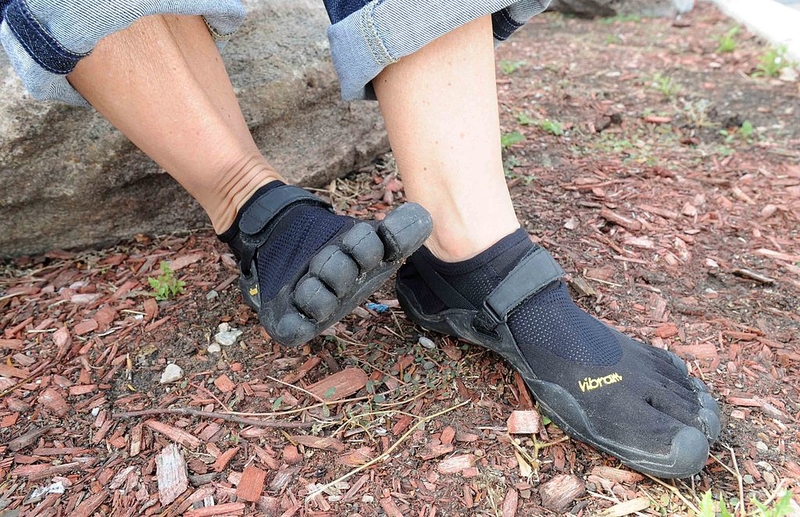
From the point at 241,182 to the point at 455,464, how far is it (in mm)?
800

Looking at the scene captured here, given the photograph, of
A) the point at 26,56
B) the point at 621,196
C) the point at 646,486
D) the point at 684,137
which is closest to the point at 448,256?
the point at 646,486

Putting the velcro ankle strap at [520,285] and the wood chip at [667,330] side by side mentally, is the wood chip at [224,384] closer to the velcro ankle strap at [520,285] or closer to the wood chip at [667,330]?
the velcro ankle strap at [520,285]

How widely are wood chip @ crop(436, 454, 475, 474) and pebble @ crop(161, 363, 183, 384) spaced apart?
68 centimetres

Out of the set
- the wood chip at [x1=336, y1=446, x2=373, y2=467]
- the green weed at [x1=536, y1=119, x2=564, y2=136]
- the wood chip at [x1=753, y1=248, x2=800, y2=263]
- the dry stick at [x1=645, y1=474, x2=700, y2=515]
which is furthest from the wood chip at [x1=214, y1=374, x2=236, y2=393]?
the green weed at [x1=536, y1=119, x2=564, y2=136]

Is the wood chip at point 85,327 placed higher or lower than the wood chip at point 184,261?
higher

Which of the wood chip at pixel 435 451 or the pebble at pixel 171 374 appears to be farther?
the pebble at pixel 171 374

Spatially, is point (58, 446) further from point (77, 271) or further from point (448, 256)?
point (448, 256)

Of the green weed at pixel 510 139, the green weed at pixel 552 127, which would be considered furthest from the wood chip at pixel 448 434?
the green weed at pixel 552 127

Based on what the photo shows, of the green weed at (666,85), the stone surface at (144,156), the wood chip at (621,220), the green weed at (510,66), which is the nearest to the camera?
the stone surface at (144,156)

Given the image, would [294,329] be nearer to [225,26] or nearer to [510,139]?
[225,26]

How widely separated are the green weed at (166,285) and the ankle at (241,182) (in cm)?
41

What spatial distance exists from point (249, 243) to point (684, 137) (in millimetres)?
2136

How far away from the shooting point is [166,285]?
1744mm

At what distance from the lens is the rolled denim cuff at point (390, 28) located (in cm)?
113
